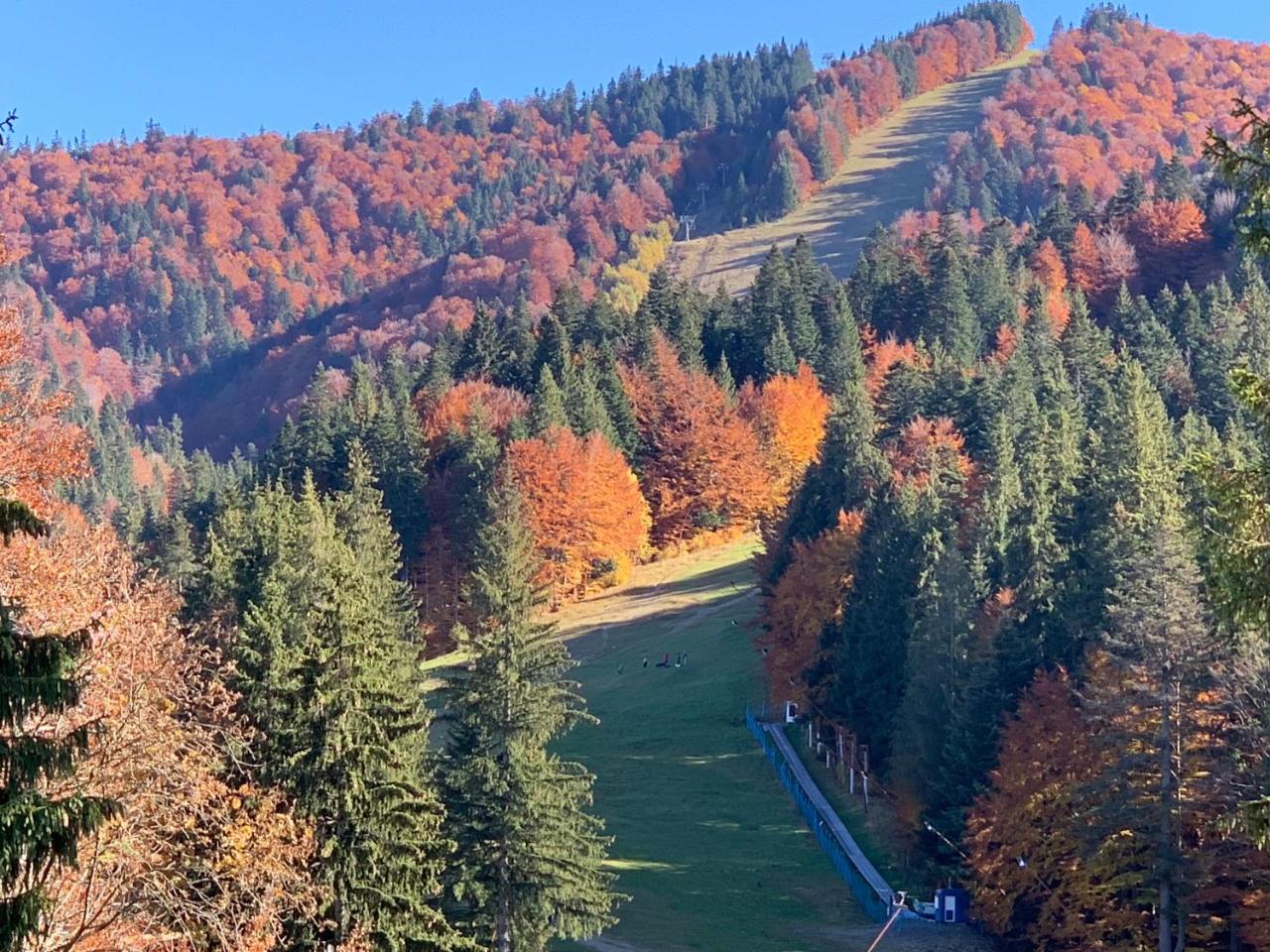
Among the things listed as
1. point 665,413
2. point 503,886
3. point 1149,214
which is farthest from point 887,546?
point 1149,214

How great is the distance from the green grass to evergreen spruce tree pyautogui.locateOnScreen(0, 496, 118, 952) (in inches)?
1384

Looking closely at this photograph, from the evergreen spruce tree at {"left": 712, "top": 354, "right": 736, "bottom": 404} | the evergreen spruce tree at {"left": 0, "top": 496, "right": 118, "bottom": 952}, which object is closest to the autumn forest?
the evergreen spruce tree at {"left": 0, "top": 496, "right": 118, "bottom": 952}

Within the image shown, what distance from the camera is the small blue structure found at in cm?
4709

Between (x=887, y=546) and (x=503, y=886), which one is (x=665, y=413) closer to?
(x=887, y=546)

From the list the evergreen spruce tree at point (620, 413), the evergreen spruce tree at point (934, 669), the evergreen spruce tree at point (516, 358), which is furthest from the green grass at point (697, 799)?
the evergreen spruce tree at point (516, 358)

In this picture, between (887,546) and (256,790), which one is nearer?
(256,790)

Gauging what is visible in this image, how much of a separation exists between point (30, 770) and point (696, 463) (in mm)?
96583

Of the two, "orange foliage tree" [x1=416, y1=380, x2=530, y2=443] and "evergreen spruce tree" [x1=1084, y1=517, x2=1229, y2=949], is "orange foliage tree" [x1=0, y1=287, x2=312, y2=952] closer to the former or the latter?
"evergreen spruce tree" [x1=1084, y1=517, x2=1229, y2=949]

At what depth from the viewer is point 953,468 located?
7281 centimetres

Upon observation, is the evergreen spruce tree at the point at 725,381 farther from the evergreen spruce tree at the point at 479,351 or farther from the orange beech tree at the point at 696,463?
the evergreen spruce tree at the point at 479,351

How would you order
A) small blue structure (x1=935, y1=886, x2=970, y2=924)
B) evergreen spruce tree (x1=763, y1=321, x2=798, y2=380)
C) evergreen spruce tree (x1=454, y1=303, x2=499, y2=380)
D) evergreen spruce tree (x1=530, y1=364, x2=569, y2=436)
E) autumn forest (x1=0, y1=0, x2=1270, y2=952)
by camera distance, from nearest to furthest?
autumn forest (x1=0, y1=0, x2=1270, y2=952), small blue structure (x1=935, y1=886, x2=970, y2=924), evergreen spruce tree (x1=530, y1=364, x2=569, y2=436), evergreen spruce tree (x1=454, y1=303, x2=499, y2=380), evergreen spruce tree (x1=763, y1=321, x2=798, y2=380)

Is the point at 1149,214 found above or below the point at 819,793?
above

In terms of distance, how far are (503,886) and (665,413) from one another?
78.4 metres

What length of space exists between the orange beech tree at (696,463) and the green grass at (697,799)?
1342 centimetres
